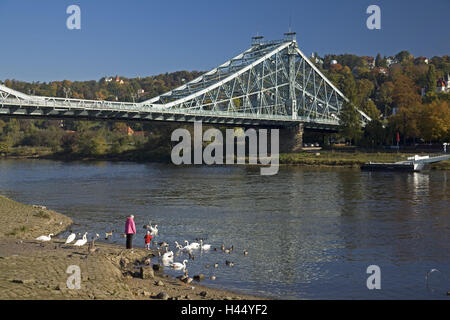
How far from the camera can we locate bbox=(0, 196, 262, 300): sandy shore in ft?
41.3

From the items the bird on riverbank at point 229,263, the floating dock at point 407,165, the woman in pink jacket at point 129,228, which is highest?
the floating dock at point 407,165

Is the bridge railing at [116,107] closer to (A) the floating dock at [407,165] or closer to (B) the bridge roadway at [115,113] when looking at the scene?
(B) the bridge roadway at [115,113]

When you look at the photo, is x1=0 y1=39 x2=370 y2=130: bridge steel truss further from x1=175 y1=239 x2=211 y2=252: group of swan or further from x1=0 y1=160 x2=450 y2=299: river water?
x1=175 y1=239 x2=211 y2=252: group of swan

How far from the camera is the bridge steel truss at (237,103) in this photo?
52.5 metres

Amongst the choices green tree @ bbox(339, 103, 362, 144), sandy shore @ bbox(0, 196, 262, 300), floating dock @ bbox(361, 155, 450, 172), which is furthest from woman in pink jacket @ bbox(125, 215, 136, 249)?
green tree @ bbox(339, 103, 362, 144)

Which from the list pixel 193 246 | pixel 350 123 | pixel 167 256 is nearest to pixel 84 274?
pixel 167 256

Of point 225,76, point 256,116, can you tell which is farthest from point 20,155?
point 256,116

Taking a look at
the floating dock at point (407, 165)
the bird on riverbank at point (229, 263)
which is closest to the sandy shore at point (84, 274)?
the bird on riverbank at point (229, 263)

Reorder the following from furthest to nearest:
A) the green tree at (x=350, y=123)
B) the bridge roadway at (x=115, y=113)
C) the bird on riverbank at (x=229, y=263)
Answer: the green tree at (x=350, y=123), the bridge roadway at (x=115, y=113), the bird on riverbank at (x=229, y=263)

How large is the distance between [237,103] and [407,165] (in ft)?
160

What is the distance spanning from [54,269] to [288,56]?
271 feet

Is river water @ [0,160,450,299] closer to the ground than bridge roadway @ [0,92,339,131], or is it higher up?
closer to the ground

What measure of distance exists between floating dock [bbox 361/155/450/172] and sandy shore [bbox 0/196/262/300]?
1645 inches

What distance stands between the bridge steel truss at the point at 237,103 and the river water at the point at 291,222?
6973 mm
